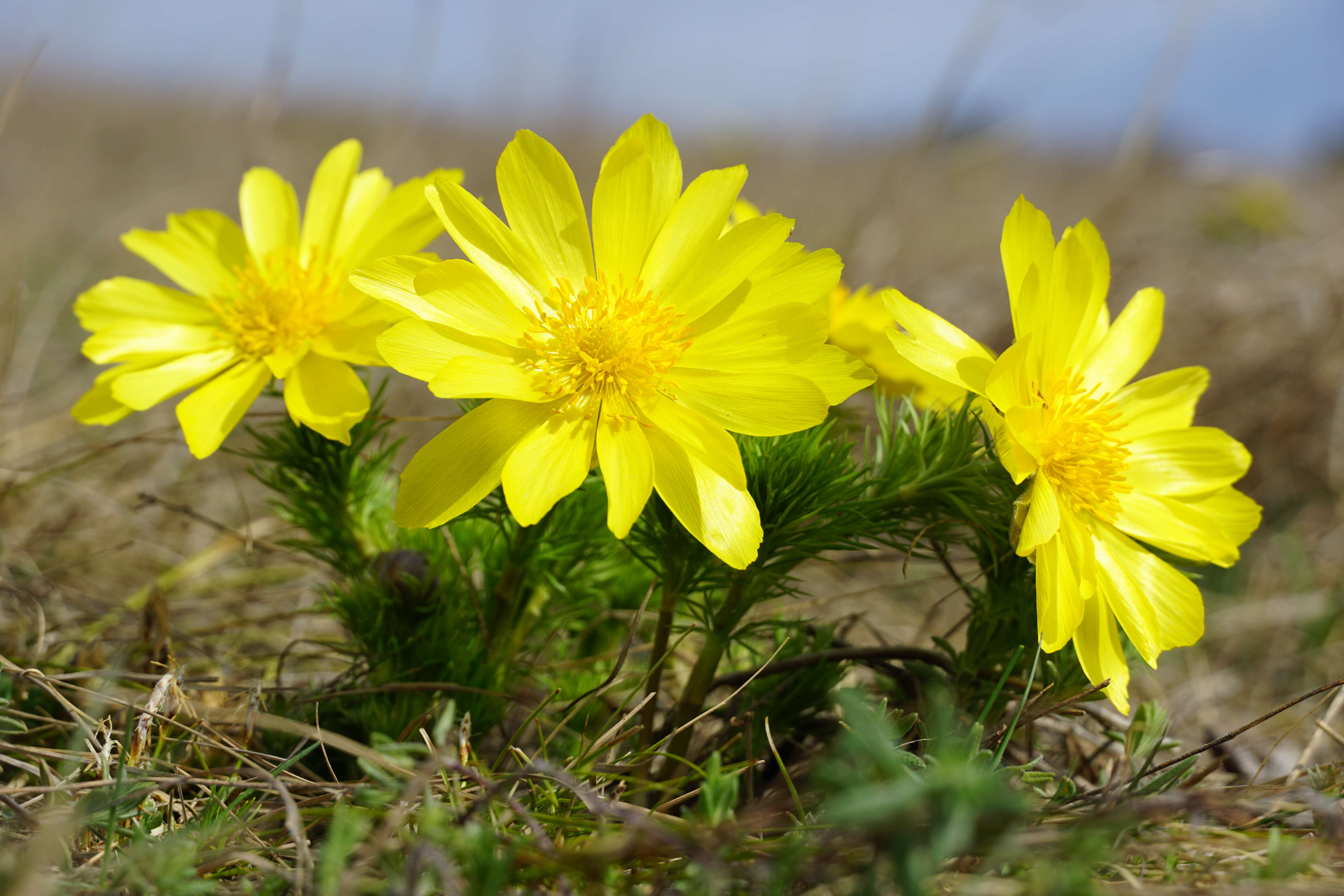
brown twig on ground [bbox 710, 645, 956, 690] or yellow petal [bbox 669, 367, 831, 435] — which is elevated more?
yellow petal [bbox 669, 367, 831, 435]

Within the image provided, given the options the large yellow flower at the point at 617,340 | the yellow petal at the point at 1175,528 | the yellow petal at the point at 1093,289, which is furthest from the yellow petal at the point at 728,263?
the yellow petal at the point at 1175,528

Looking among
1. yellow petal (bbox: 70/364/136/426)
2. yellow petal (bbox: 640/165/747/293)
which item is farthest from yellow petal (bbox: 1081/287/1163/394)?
yellow petal (bbox: 70/364/136/426)

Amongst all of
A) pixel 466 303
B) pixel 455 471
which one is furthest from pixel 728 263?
pixel 455 471

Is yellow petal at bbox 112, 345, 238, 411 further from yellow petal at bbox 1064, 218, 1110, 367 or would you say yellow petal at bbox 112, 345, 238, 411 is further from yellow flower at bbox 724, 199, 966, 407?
yellow petal at bbox 1064, 218, 1110, 367

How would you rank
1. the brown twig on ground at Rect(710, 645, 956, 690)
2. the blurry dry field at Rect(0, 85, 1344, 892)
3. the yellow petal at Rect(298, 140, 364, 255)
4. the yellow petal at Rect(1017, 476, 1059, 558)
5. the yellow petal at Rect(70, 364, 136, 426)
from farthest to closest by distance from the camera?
the blurry dry field at Rect(0, 85, 1344, 892), the yellow petal at Rect(298, 140, 364, 255), the brown twig on ground at Rect(710, 645, 956, 690), the yellow petal at Rect(70, 364, 136, 426), the yellow petal at Rect(1017, 476, 1059, 558)

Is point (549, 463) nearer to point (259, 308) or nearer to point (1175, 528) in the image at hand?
point (259, 308)

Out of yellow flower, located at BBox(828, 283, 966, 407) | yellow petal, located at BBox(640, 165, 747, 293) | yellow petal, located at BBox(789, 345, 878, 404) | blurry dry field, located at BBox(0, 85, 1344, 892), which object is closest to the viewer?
yellow petal, located at BBox(789, 345, 878, 404)
